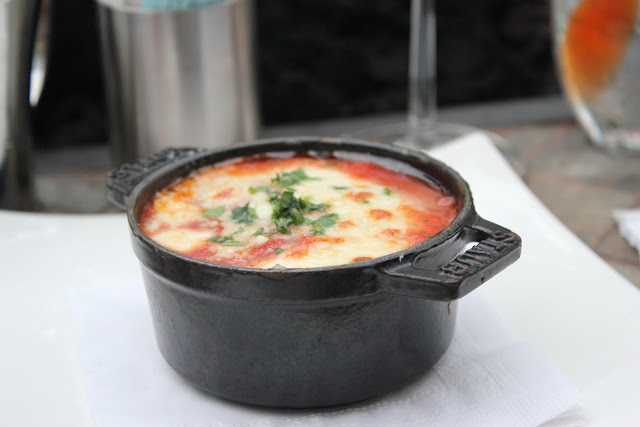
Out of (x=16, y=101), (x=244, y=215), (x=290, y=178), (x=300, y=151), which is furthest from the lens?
(x=16, y=101)

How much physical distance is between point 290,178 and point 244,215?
168 mm

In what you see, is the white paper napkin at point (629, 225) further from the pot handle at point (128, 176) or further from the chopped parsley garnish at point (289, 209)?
the pot handle at point (128, 176)

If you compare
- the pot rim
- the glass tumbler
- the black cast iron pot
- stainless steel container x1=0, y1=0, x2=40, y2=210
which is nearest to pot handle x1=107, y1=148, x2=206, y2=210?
the pot rim

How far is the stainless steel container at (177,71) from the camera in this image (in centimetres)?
210

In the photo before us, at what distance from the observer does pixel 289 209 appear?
1.37m

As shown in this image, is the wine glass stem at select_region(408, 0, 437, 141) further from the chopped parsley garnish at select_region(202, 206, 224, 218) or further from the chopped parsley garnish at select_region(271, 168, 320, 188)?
the chopped parsley garnish at select_region(202, 206, 224, 218)

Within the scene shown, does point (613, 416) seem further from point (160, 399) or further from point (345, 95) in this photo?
point (345, 95)

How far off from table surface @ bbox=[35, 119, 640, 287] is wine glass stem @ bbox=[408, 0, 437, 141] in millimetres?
248

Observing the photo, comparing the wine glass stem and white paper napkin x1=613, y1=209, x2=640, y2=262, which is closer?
white paper napkin x1=613, y1=209, x2=640, y2=262

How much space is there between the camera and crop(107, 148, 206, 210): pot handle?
1473 mm

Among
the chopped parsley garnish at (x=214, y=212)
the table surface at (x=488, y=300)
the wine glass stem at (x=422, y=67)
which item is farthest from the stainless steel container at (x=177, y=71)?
the chopped parsley garnish at (x=214, y=212)

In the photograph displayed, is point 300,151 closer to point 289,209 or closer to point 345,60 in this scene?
point 289,209

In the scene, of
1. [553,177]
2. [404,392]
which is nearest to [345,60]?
[553,177]

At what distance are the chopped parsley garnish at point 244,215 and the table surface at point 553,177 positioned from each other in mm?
825
